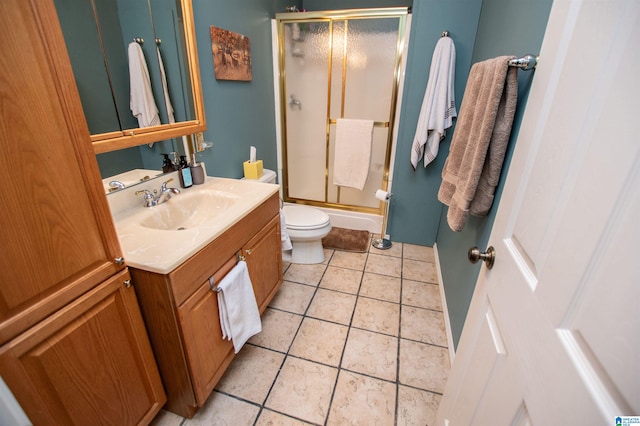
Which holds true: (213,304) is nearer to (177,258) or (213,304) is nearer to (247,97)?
(177,258)

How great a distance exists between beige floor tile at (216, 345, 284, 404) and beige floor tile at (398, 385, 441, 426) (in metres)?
0.64

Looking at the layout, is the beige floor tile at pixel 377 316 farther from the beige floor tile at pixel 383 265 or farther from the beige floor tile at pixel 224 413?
the beige floor tile at pixel 224 413

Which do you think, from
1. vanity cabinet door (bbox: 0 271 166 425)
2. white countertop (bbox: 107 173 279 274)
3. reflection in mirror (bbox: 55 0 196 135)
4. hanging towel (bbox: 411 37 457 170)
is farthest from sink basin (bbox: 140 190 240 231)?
hanging towel (bbox: 411 37 457 170)

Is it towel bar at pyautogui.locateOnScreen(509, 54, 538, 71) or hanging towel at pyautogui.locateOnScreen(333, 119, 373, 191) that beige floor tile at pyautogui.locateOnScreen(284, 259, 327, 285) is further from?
towel bar at pyautogui.locateOnScreen(509, 54, 538, 71)

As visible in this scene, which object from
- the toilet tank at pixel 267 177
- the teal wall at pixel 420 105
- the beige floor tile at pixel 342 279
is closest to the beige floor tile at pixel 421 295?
the beige floor tile at pixel 342 279

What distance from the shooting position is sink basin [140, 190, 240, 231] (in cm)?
138

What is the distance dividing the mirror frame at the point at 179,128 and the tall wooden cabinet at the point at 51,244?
1.52ft

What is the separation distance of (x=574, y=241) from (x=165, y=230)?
1.30 metres

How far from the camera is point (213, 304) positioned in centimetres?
120

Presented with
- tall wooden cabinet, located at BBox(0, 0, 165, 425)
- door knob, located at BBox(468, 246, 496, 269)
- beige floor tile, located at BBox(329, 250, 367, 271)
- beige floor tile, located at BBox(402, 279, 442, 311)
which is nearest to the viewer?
tall wooden cabinet, located at BBox(0, 0, 165, 425)

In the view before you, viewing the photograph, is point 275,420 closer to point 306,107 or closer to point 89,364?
point 89,364

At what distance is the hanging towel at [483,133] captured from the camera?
39.6 inches

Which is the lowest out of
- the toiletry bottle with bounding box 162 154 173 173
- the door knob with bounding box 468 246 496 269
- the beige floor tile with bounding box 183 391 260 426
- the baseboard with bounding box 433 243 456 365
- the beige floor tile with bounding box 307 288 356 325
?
the beige floor tile with bounding box 183 391 260 426

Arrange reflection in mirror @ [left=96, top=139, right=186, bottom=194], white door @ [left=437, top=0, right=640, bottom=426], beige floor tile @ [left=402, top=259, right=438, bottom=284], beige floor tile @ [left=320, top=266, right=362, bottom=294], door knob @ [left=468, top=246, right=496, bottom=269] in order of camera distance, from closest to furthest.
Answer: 1. white door @ [left=437, top=0, right=640, bottom=426]
2. door knob @ [left=468, top=246, right=496, bottom=269]
3. reflection in mirror @ [left=96, top=139, right=186, bottom=194]
4. beige floor tile @ [left=320, top=266, right=362, bottom=294]
5. beige floor tile @ [left=402, top=259, right=438, bottom=284]
